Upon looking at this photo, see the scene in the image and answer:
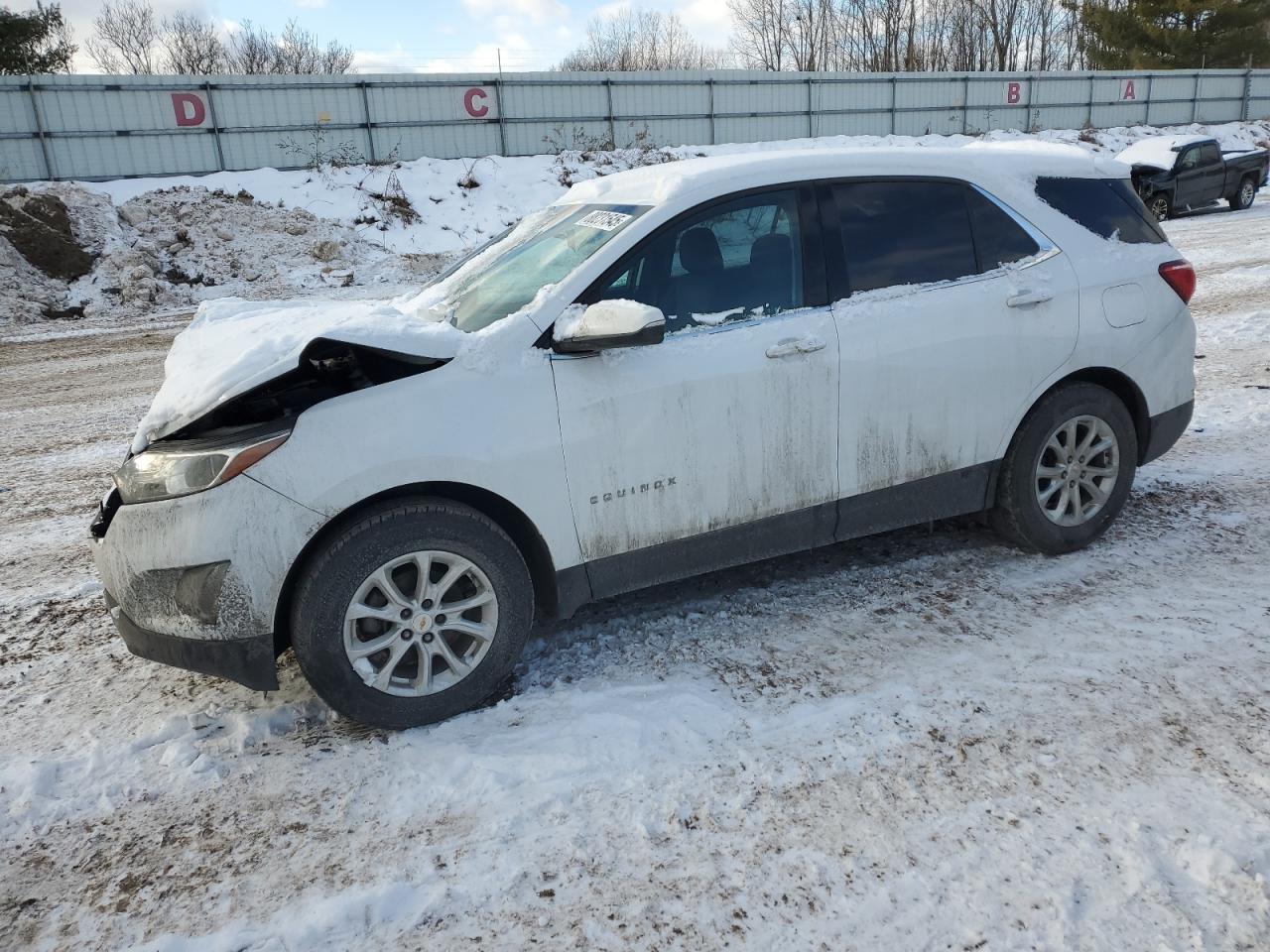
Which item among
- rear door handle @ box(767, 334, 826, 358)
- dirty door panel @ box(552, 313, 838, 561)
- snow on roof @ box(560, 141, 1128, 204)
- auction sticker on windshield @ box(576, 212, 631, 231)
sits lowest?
dirty door panel @ box(552, 313, 838, 561)

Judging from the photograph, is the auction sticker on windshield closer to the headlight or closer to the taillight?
the headlight

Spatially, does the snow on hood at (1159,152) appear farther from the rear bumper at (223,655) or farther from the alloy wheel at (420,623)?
the rear bumper at (223,655)

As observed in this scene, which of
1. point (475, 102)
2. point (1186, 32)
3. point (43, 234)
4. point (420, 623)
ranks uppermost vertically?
point (1186, 32)

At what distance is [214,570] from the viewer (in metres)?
3.00

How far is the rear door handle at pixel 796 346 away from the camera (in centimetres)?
362

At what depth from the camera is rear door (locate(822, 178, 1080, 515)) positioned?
12.6 ft

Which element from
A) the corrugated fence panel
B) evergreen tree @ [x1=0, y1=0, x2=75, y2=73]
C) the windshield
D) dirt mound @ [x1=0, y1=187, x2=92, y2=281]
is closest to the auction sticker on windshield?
the windshield

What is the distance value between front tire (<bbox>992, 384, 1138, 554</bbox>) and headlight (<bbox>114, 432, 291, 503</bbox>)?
10.6ft

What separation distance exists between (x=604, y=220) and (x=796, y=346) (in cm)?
Result: 96

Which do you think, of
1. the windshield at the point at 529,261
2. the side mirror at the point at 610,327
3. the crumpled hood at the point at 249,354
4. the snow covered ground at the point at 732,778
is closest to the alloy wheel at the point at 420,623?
the snow covered ground at the point at 732,778

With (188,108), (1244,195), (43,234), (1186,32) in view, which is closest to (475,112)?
(188,108)

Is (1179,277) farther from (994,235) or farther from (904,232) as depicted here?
(904,232)

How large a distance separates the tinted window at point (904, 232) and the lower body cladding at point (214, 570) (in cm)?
246

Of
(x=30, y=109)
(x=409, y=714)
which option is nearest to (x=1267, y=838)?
(x=409, y=714)
